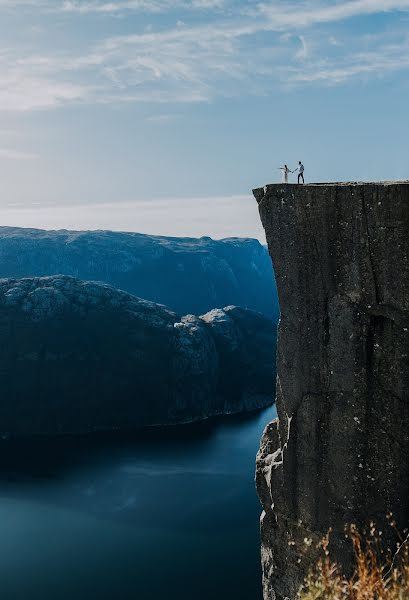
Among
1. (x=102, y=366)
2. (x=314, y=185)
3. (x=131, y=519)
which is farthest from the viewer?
(x=102, y=366)

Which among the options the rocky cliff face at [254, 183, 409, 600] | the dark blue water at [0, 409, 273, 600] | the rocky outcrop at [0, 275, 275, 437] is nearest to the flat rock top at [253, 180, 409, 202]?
the rocky cliff face at [254, 183, 409, 600]

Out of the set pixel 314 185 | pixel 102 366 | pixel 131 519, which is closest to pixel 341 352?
pixel 314 185

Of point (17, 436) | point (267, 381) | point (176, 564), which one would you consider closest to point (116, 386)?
point (17, 436)

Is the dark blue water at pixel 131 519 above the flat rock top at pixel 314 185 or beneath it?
beneath

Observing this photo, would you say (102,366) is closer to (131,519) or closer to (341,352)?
(131,519)

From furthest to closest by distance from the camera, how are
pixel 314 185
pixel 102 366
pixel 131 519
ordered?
pixel 102 366
pixel 131 519
pixel 314 185

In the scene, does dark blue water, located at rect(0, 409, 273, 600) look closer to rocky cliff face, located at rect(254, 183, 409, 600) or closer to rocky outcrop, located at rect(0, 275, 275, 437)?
rocky outcrop, located at rect(0, 275, 275, 437)

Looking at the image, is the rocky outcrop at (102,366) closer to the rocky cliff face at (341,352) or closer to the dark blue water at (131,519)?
the dark blue water at (131,519)

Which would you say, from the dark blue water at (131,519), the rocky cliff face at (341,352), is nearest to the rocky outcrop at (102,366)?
the dark blue water at (131,519)
